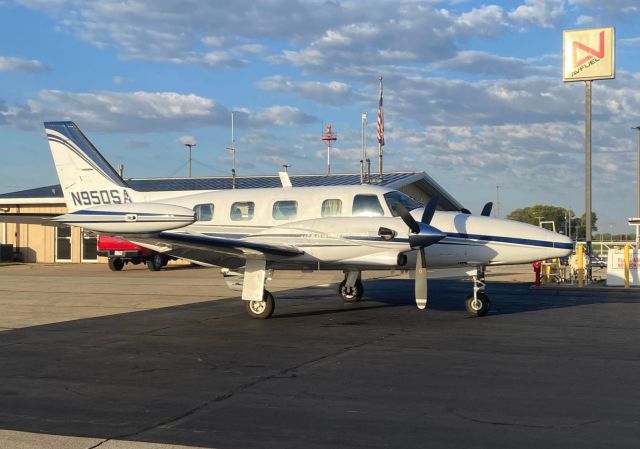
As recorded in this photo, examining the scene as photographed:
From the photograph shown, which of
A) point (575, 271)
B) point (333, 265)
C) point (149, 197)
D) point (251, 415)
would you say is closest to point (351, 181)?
point (575, 271)

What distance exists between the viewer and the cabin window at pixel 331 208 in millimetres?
16047

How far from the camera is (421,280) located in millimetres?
14719

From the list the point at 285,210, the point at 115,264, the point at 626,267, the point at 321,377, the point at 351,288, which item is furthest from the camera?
the point at 115,264

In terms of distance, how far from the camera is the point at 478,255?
15.0 m

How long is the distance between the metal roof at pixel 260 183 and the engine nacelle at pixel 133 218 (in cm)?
2548

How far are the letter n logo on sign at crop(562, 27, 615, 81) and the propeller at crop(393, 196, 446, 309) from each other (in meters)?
15.9

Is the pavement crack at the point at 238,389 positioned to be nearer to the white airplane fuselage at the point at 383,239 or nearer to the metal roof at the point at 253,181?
the white airplane fuselage at the point at 383,239

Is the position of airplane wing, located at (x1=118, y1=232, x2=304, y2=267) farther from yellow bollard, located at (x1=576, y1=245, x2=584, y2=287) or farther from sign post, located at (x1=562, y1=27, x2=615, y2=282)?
sign post, located at (x1=562, y1=27, x2=615, y2=282)

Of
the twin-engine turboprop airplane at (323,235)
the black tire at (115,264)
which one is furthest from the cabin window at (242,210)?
the black tire at (115,264)

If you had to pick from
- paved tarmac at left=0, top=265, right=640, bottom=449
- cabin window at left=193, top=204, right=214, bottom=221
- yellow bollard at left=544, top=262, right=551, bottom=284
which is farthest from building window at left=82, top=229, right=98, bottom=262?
cabin window at left=193, top=204, right=214, bottom=221

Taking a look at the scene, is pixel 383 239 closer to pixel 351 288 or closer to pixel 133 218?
pixel 351 288

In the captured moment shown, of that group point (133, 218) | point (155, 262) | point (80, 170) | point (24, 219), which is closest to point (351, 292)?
point (133, 218)

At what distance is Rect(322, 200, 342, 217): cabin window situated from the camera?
16047 millimetres

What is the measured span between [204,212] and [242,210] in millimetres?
1084
